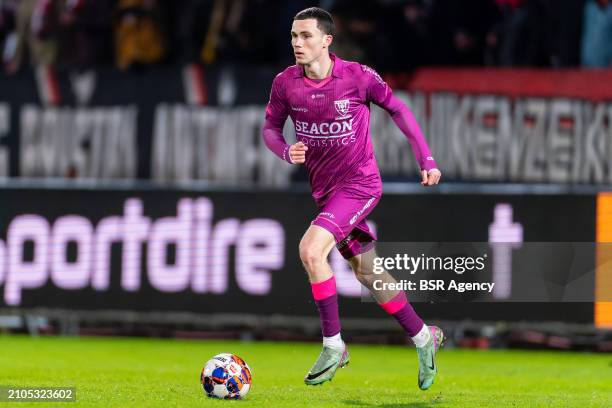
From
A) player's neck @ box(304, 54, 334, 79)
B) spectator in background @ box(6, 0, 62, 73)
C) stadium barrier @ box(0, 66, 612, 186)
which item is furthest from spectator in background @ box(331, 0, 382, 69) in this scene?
player's neck @ box(304, 54, 334, 79)

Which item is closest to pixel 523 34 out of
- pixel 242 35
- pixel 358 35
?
pixel 358 35

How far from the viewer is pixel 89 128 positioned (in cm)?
1500

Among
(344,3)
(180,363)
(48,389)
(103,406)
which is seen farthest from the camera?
(344,3)

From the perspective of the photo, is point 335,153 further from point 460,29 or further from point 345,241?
point 460,29

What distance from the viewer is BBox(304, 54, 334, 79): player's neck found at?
9.00 metres

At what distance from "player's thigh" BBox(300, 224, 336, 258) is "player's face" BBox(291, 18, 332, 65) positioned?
1154 mm

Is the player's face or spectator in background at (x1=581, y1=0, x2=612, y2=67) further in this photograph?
spectator in background at (x1=581, y1=0, x2=612, y2=67)

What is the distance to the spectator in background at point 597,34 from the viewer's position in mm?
14477

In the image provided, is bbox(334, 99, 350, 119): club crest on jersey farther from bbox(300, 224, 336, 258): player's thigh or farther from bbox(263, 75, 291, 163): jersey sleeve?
bbox(300, 224, 336, 258): player's thigh

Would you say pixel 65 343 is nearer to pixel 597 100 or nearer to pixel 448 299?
pixel 448 299

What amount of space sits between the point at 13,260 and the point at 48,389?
5.61 meters

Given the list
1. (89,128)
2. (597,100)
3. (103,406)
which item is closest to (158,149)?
(89,128)

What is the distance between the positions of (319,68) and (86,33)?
7.42 meters

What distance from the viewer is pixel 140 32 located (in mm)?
15367
